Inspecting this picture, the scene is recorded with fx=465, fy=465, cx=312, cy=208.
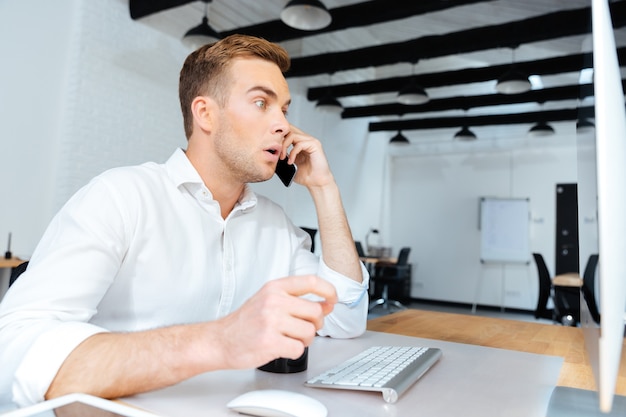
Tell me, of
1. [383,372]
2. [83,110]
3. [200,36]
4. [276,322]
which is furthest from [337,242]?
[83,110]

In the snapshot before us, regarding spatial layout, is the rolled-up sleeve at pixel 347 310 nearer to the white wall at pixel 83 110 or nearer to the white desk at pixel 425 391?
the white desk at pixel 425 391

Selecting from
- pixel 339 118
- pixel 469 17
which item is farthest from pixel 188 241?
pixel 339 118

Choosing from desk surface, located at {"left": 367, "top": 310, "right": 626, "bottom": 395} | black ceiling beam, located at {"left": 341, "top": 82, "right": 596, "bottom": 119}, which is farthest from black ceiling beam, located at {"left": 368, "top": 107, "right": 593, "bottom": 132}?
desk surface, located at {"left": 367, "top": 310, "right": 626, "bottom": 395}

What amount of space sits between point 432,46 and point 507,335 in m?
4.62

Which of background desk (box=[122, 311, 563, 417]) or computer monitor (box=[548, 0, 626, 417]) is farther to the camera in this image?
background desk (box=[122, 311, 563, 417])

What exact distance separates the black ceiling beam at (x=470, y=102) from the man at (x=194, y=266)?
6.32 meters

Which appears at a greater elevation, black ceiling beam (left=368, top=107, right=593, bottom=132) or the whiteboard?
black ceiling beam (left=368, top=107, right=593, bottom=132)

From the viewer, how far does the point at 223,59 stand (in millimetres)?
1241

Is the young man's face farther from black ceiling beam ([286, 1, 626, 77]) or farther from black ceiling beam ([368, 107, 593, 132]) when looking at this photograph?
black ceiling beam ([368, 107, 593, 132])

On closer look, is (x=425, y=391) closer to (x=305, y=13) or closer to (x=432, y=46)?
(x=305, y=13)

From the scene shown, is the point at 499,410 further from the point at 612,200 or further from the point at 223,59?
the point at 223,59

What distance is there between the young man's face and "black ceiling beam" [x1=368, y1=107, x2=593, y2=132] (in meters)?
7.23

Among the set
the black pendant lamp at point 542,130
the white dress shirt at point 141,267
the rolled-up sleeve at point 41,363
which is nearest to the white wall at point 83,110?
the black pendant lamp at point 542,130

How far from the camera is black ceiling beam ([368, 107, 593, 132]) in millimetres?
7586
